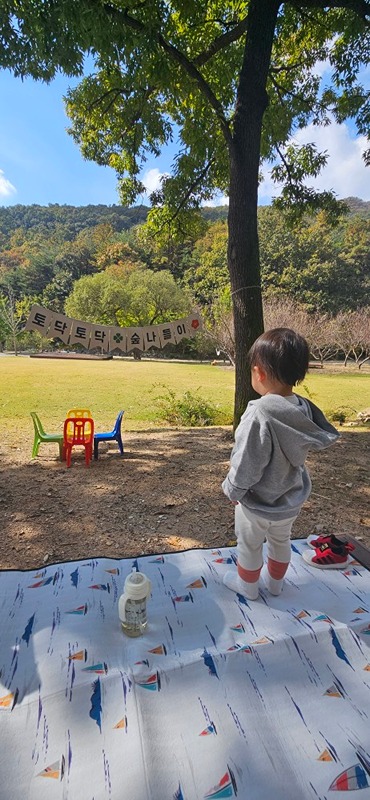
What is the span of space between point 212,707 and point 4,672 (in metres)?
0.75

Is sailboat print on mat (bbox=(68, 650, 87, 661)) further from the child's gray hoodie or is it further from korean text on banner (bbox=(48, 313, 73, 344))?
korean text on banner (bbox=(48, 313, 73, 344))

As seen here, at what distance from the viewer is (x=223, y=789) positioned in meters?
0.97

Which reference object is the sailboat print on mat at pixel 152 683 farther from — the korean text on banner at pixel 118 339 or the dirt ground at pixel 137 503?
the korean text on banner at pixel 118 339

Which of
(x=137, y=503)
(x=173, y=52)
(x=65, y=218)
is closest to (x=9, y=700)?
(x=137, y=503)

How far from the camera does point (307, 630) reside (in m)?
1.46

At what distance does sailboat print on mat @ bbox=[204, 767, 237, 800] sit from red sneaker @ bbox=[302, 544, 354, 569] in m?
1.13

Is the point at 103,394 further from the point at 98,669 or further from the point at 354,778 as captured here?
the point at 354,778

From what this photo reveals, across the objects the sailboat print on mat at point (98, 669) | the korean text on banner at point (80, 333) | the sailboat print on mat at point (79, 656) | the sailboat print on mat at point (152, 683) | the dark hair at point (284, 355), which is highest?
the korean text on banner at point (80, 333)

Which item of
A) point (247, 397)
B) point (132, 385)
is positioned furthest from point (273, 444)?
point (132, 385)

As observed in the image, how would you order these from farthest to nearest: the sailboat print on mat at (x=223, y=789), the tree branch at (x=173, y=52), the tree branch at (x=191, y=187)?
the tree branch at (x=191, y=187) < the tree branch at (x=173, y=52) < the sailboat print on mat at (x=223, y=789)

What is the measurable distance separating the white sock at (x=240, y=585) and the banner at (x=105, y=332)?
2.61 m

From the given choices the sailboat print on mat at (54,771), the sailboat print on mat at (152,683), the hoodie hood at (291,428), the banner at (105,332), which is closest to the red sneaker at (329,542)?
the hoodie hood at (291,428)

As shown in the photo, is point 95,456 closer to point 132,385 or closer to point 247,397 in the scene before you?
point 247,397

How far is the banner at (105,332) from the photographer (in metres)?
3.52
